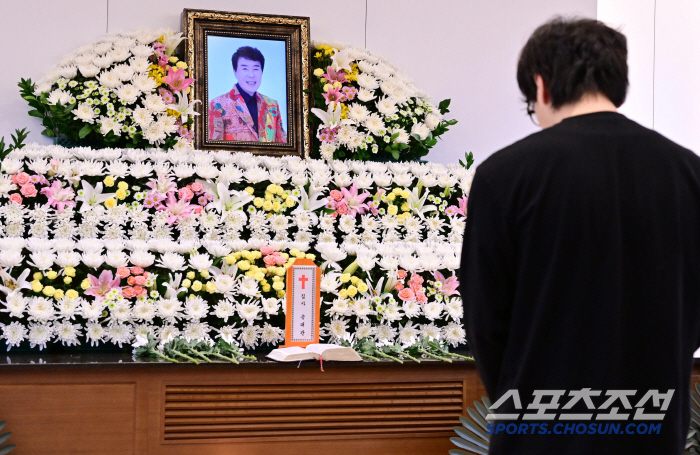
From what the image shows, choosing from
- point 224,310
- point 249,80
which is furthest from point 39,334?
point 249,80

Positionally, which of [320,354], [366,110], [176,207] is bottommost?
[320,354]

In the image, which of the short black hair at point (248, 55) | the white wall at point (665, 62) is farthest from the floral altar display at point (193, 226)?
the white wall at point (665, 62)

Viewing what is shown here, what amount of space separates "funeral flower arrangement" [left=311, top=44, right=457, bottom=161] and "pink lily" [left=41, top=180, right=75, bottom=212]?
1184 millimetres

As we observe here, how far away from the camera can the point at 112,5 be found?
3736mm

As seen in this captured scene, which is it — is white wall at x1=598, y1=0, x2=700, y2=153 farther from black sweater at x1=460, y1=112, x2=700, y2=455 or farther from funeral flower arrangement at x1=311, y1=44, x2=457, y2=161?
black sweater at x1=460, y1=112, x2=700, y2=455

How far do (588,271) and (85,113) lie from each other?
2589mm

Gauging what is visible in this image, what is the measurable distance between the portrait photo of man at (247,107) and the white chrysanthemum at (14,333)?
1309mm

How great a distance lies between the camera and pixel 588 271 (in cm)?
127

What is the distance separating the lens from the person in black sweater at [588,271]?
4.17 ft

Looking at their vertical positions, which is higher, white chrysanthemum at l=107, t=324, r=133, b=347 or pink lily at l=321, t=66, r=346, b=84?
pink lily at l=321, t=66, r=346, b=84

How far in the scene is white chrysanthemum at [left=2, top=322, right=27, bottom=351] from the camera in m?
2.72

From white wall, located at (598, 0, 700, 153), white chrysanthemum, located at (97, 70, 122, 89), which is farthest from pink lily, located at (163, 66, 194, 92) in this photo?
white wall, located at (598, 0, 700, 153)

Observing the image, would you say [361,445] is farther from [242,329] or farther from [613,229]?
[613,229]

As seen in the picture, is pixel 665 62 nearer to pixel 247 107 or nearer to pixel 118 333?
pixel 247 107
